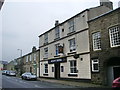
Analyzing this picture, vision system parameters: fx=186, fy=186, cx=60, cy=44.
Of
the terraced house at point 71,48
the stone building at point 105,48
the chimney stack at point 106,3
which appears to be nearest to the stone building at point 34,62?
the terraced house at point 71,48

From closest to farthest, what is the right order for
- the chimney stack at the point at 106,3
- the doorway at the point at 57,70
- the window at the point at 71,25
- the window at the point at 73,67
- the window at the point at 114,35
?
the window at the point at 114,35
the window at the point at 73,67
the chimney stack at the point at 106,3
the window at the point at 71,25
the doorway at the point at 57,70

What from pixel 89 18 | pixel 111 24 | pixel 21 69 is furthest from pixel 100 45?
pixel 21 69

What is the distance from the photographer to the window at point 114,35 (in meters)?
19.1

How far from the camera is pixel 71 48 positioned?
26.8m

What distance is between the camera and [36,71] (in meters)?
39.8

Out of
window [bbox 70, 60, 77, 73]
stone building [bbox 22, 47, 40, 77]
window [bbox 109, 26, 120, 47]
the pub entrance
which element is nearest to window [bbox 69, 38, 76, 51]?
window [bbox 70, 60, 77, 73]

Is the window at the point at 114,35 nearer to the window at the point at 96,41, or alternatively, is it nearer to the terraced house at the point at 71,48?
the window at the point at 96,41

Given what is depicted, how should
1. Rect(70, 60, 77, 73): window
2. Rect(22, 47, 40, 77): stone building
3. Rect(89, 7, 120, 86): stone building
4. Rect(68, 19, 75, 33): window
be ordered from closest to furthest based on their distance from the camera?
Rect(89, 7, 120, 86): stone building
Rect(70, 60, 77, 73): window
Rect(68, 19, 75, 33): window
Rect(22, 47, 40, 77): stone building

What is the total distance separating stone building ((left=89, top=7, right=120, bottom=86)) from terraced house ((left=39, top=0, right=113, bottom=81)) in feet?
3.90

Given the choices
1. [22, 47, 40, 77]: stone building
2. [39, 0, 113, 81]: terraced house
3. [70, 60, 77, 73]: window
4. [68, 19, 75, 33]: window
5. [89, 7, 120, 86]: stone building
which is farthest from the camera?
[22, 47, 40, 77]: stone building

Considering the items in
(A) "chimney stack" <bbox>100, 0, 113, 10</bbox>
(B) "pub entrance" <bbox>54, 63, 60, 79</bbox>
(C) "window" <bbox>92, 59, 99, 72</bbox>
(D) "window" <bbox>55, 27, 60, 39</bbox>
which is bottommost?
(B) "pub entrance" <bbox>54, 63, 60, 79</bbox>

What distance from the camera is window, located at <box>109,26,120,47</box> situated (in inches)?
754

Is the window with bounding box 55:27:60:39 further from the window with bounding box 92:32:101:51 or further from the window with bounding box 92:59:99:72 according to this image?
the window with bounding box 92:59:99:72

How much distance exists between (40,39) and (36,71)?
22.9 ft
